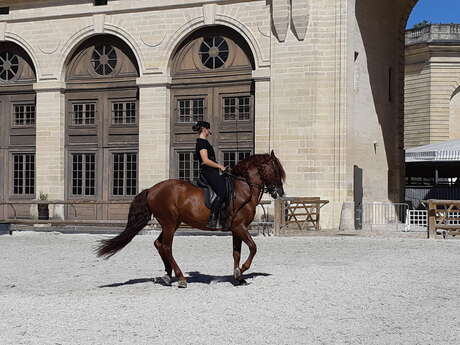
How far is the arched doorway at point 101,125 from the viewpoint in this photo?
25.5 meters

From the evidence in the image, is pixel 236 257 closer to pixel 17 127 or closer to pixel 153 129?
pixel 153 129

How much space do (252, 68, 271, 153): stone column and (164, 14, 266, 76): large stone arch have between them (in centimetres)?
38

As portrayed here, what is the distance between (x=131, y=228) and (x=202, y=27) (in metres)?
15.5

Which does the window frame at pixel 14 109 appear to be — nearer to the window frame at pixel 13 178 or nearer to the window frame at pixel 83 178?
the window frame at pixel 13 178

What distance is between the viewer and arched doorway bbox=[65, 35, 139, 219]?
2553 centimetres

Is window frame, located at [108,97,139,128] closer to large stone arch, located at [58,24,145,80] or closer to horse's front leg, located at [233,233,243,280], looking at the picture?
large stone arch, located at [58,24,145,80]

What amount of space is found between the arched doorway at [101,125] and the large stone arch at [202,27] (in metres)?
1.47

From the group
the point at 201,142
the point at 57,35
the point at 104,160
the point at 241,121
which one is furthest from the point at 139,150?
the point at 201,142

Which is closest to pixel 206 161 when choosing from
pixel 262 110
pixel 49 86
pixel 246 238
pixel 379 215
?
pixel 246 238

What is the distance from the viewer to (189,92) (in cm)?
2481

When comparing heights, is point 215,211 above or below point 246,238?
above

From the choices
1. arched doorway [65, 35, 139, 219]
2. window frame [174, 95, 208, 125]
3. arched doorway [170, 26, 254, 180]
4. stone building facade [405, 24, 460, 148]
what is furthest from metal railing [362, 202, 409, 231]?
stone building facade [405, 24, 460, 148]

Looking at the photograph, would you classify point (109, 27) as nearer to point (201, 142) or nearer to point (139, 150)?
point (139, 150)

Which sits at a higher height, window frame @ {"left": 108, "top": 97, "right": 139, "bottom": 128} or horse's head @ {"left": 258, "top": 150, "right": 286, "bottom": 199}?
window frame @ {"left": 108, "top": 97, "right": 139, "bottom": 128}
